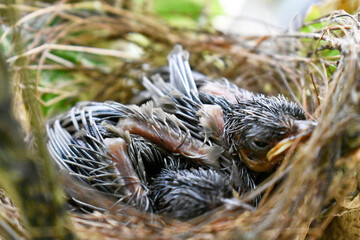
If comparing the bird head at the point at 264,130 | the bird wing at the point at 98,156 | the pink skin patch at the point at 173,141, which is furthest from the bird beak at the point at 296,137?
the bird wing at the point at 98,156

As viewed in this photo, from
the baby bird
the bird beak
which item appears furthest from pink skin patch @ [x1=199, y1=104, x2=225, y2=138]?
the bird beak

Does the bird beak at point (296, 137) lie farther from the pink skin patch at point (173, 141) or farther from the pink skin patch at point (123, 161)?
the pink skin patch at point (123, 161)

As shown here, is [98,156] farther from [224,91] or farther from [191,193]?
[224,91]

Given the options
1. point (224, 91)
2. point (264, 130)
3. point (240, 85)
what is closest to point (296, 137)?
point (264, 130)

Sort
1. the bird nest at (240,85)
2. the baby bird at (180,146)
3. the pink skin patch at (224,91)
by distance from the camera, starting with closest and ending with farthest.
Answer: the bird nest at (240,85), the baby bird at (180,146), the pink skin patch at (224,91)

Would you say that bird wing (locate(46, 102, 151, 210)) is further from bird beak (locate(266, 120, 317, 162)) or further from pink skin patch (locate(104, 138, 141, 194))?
bird beak (locate(266, 120, 317, 162))

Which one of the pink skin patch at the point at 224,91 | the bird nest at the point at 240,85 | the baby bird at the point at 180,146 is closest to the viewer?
the bird nest at the point at 240,85

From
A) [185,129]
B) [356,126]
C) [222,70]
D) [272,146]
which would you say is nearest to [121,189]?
A: [185,129]
